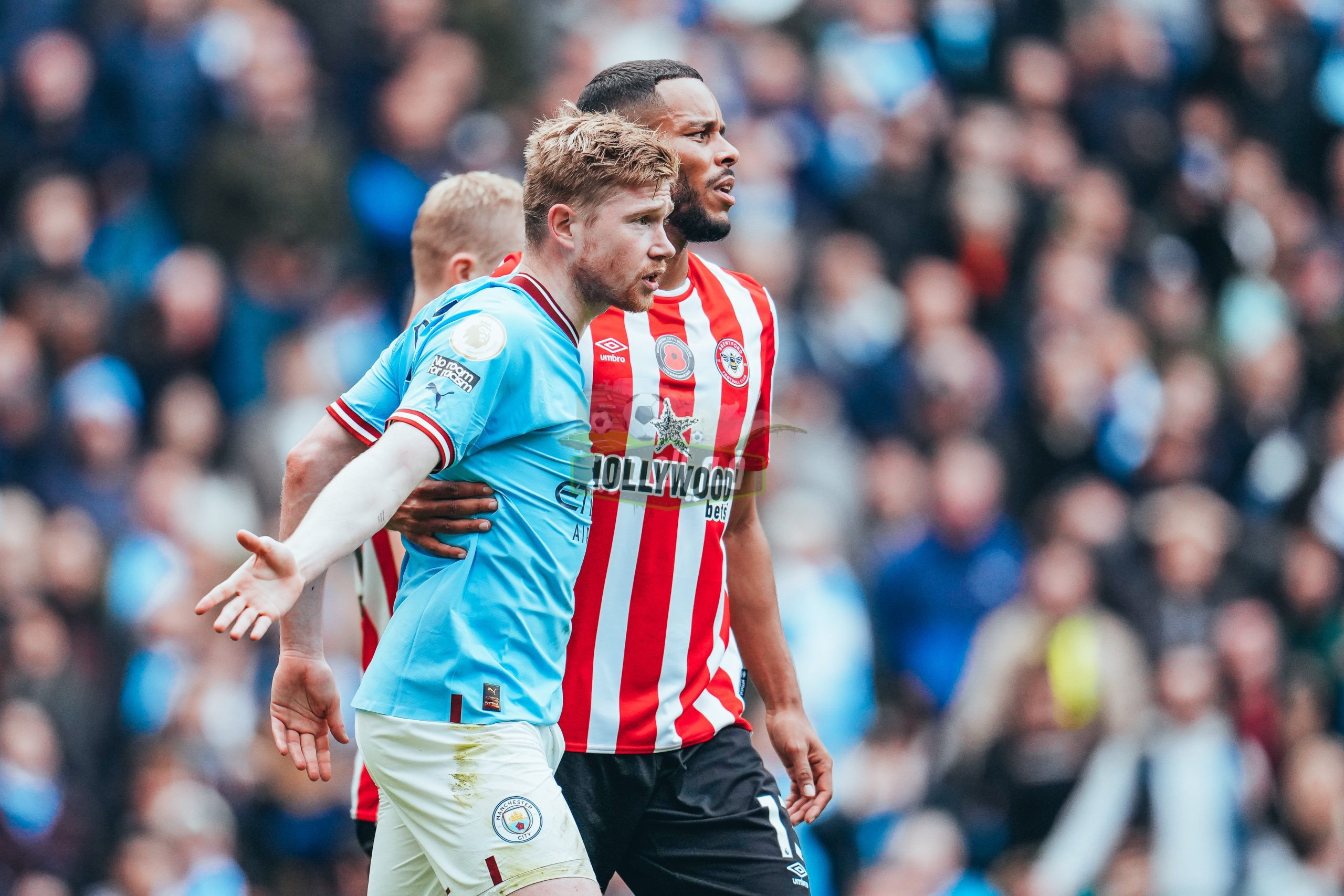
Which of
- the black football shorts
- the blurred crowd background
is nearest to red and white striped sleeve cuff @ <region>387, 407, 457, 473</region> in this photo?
the black football shorts

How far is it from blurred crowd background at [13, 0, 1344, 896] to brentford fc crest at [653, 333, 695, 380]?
14.5 feet

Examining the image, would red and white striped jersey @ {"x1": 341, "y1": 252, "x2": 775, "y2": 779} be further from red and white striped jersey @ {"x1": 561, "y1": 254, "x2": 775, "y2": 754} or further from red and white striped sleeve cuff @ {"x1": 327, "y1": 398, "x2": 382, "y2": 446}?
red and white striped sleeve cuff @ {"x1": 327, "y1": 398, "x2": 382, "y2": 446}

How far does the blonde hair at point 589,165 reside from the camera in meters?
3.88

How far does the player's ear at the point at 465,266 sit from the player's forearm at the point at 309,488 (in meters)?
1.24

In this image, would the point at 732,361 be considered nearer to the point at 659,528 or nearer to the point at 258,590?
the point at 659,528

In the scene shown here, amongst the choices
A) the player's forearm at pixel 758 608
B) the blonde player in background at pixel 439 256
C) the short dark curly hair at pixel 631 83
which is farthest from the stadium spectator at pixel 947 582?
the short dark curly hair at pixel 631 83

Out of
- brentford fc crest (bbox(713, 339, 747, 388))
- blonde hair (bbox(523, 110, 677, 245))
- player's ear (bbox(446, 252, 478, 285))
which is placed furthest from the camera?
player's ear (bbox(446, 252, 478, 285))

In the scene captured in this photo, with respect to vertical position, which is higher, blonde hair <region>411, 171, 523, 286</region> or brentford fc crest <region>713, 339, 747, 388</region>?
blonde hair <region>411, 171, 523, 286</region>

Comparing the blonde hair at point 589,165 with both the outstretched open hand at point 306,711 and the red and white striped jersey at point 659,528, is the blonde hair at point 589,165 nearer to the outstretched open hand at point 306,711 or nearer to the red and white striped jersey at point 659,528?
the red and white striped jersey at point 659,528

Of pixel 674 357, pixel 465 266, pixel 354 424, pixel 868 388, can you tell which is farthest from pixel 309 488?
pixel 868 388

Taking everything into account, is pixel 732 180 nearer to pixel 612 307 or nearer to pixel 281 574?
pixel 612 307

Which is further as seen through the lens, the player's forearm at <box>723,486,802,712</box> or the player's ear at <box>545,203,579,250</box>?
the player's forearm at <box>723,486,802,712</box>

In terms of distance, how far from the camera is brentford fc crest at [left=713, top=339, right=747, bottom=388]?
463 cm

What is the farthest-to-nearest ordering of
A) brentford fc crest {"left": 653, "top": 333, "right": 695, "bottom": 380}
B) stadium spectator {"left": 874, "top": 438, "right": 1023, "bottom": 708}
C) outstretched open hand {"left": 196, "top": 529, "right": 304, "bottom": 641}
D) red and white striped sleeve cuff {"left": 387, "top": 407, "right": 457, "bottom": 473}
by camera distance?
stadium spectator {"left": 874, "top": 438, "right": 1023, "bottom": 708} → brentford fc crest {"left": 653, "top": 333, "right": 695, "bottom": 380} → red and white striped sleeve cuff {"left": 387, "top": 407, "right": 457, "bottom": 473} → outstretched open hand {"left": 196, "top": 529, "right": 304, "bottom": 641}
